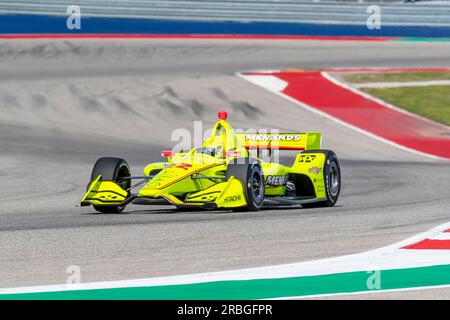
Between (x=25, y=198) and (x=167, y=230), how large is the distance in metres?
4.11

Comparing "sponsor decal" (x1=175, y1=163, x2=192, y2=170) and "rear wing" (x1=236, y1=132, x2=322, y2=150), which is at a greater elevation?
"rear wing" (x1=236, y1=132, x2=322, y2=150)

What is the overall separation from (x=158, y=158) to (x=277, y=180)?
6.14m

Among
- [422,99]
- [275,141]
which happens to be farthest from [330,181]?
[422,99]

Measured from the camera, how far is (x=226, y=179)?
1088 centimetres

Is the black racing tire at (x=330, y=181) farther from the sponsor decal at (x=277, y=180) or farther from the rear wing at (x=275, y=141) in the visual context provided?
the sponsor decal at (x=277, y=180)

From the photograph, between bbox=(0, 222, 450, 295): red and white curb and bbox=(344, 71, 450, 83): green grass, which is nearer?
bbox=(0, 222, 450, 295): red and white curb

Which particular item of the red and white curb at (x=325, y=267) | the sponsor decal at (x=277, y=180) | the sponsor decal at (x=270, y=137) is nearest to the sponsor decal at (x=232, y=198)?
the sponsor decal at (x=277, y=180)

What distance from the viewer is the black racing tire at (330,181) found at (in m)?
12.2

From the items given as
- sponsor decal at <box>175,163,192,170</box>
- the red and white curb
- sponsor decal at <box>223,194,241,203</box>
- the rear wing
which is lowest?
the red and white curb

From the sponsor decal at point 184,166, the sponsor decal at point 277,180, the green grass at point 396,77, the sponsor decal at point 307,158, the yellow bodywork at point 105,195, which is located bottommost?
the yellow bodywork at point 105,195

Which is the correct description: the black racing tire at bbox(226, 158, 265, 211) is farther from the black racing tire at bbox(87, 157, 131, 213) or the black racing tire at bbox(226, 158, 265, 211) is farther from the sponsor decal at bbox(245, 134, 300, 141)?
the black racing tire at bbox(87, 157, 131, 213)

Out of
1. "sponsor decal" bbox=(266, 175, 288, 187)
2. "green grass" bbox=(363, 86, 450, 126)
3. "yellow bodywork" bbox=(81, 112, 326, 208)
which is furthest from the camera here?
"green grass" bbox=(363, 86, 450, 126)

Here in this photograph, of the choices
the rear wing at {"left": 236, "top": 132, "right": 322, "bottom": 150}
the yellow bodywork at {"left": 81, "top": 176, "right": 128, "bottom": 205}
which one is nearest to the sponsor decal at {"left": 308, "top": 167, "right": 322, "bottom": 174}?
the rear wing at {"left": 236, "top": 132, "right": 322, "bottom": 150}

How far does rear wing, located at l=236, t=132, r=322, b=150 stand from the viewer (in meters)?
12.2
